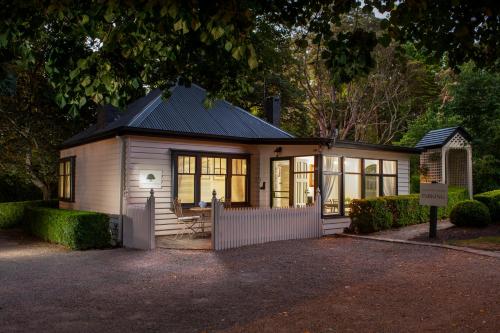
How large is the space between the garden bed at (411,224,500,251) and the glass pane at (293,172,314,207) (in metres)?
3.74

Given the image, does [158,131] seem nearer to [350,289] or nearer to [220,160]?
[220,160]

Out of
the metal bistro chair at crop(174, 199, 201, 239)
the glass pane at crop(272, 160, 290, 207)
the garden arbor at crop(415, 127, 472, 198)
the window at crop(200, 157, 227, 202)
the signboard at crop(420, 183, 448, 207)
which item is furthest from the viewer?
the garden arbor at crop(415, 127, 472, 198)

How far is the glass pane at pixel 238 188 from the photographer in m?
14.5

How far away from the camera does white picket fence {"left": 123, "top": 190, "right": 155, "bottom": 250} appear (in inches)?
428

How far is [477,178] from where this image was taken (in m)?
20.7

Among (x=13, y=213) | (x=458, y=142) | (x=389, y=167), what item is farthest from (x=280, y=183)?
(x=13, y=213)

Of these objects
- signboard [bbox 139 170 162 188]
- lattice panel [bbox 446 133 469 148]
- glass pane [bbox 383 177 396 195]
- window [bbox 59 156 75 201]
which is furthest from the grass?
window [bbox 59 156 75 201]

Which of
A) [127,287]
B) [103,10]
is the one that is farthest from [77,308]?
[103,10]

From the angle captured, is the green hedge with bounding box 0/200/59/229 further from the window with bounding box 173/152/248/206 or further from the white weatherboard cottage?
the window with bounding box 173/152/248/206

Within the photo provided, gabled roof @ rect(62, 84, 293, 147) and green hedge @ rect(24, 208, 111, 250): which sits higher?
gabled roof @ rect(62, 84, 293, 147)

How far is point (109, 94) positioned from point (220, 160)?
28.5 feet

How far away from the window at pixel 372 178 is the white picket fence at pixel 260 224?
2921 millimetres

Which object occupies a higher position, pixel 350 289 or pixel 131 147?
pixel 131 147

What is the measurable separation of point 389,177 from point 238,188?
5.34 meters
